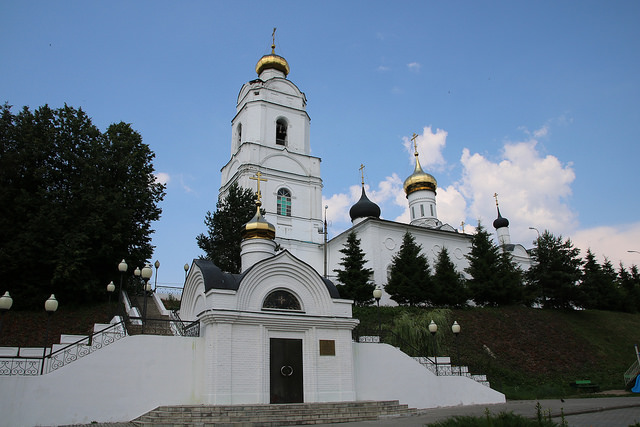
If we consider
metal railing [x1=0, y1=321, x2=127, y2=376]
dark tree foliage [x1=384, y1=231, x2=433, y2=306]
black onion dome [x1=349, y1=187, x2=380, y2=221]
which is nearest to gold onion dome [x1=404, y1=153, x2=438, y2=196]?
black onion dome [x1=349, y1=187, x2=380, y2=221]

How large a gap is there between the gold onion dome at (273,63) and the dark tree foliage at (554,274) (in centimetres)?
2233

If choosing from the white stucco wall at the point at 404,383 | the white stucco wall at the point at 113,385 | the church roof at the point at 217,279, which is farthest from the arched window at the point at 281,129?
the white stucco wall at the point at 113,385

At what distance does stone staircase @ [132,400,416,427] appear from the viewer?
1068 cm

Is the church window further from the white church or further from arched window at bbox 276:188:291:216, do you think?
arched window at bbox 276:188:291:216

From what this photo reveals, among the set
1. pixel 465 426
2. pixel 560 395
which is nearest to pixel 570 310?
pixel 560 395

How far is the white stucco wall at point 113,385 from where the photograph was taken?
34.1 ft

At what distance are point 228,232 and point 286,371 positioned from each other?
39.7ft

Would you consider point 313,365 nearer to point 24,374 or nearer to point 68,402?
point 68,402

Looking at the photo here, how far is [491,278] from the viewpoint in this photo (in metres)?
27.0

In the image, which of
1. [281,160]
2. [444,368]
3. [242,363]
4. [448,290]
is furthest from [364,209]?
[242,363]

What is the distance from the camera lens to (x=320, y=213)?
33.5 m

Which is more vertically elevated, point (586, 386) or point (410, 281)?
point (410, 281)

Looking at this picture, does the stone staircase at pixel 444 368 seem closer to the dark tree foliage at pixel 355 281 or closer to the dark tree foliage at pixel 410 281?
the dark tree foliage at pixel 355 281

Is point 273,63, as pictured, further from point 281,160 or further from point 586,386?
point 586,386
